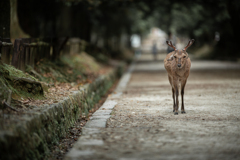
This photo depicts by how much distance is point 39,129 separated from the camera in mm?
6359

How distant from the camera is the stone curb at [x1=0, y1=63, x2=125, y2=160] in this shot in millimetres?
5132

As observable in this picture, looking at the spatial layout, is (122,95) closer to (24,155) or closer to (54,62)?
(54,62)

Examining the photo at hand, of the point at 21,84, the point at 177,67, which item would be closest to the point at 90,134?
the point at 21,84

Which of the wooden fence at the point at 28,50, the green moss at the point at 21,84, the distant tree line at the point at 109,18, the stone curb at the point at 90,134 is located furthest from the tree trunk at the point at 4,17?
the distant tree line at the point at 109,18

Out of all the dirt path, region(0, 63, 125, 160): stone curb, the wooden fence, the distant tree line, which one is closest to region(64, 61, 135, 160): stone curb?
the dirt path

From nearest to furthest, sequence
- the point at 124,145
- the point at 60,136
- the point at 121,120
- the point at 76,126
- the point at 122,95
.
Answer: the point at 124,145, the point at 60,136, the point at 121,120, the point at 76,126, the point at 122,95

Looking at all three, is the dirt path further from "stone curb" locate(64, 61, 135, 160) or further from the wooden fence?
the wooden fence

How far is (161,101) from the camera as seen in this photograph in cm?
1096

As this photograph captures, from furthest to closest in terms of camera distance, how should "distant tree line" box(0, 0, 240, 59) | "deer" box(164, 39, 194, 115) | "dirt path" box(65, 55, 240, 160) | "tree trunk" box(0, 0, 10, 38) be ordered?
"distant tree line" box(0, 0, 240, 59), "tree trunk" box(0, 0, 10, 38), "deer" box(164, 39, 194, 115), "dirt path" box(65, 55, 240, 160)

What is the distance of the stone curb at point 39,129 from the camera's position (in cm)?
513

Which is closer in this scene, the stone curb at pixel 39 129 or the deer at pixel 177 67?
the stone curb at pixel 39 129

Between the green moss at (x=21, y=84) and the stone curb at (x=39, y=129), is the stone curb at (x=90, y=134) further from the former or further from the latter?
the green moss at (x=21, y=84)

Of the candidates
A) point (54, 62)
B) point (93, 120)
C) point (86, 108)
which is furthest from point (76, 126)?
point (54, 62)

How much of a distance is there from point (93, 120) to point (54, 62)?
692cm
